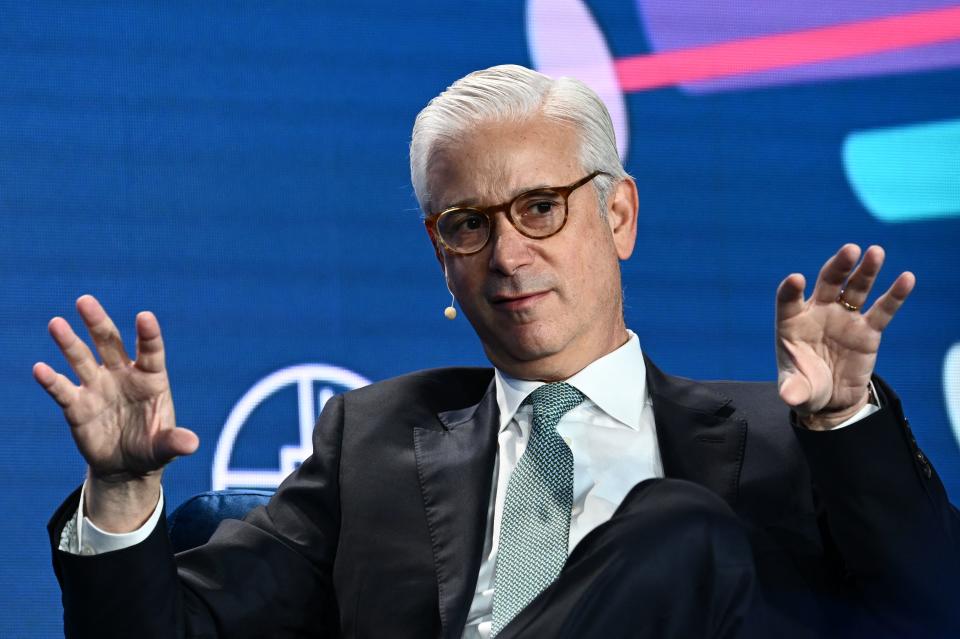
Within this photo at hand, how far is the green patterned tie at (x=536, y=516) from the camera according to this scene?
5.87ft

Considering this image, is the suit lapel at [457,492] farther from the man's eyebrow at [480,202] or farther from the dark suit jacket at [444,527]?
the man's eyebrow at [480,202]

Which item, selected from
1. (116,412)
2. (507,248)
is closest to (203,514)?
(116,412)

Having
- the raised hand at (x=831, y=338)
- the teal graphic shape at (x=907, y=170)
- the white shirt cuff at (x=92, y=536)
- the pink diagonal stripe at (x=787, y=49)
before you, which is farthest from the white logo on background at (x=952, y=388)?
the white shirt cuff at (x=92, y=536)

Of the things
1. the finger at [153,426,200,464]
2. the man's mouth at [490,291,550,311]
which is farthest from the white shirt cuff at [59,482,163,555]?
the man's mouth at [490,291,550,311]

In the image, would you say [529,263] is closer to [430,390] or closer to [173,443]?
[430,390]

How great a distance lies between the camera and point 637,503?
148 centimetres

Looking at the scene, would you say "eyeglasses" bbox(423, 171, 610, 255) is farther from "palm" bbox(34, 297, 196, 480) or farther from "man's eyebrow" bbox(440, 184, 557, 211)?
"palm" bbox(34, 297, 196, 480)

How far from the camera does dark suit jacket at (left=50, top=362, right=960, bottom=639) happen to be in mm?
1586

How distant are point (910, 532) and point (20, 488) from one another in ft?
6.23

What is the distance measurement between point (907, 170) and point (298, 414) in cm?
171

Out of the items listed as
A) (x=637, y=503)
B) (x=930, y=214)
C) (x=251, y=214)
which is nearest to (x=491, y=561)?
(x=637, y=503)

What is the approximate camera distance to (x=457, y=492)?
1.90 meters

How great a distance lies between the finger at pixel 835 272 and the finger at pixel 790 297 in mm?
23

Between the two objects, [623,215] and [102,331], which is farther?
[623,215]
